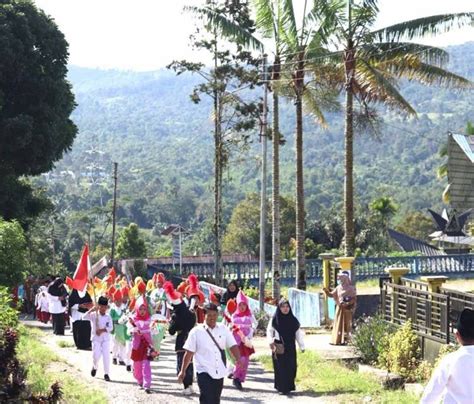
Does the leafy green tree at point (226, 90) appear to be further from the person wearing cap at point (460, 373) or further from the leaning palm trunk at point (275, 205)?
the person wearing cap at point (460, 373)

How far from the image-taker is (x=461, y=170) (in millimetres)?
23734

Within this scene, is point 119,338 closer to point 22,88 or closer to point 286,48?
point 286,48

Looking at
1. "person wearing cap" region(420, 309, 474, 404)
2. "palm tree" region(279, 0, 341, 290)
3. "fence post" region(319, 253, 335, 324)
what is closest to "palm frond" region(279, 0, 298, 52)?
Answer: "palm tree" region(279, 0, 341, 290)

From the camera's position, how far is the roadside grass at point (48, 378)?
12.9m

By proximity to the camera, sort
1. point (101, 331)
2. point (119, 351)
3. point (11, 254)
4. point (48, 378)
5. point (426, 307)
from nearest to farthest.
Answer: point (48, 378)
point (426, 307)
point (101, 331)
point (119, 351)
point (11, 254)

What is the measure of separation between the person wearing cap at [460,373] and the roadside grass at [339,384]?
542cm

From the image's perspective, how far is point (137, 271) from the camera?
1678 inches

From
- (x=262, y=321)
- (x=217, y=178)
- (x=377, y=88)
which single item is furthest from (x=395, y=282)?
(x=217, y=178)

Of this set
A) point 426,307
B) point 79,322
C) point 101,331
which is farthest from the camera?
point 79,322

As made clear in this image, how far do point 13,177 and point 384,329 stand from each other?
1911 cm

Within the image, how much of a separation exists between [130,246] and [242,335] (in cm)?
5344

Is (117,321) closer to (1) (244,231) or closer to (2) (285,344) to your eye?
(2) (285,344)

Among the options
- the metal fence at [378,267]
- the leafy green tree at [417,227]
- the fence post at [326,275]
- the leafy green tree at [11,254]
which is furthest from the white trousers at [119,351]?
the leafy green tree at [417,227]

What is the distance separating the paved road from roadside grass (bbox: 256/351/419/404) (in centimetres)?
36
